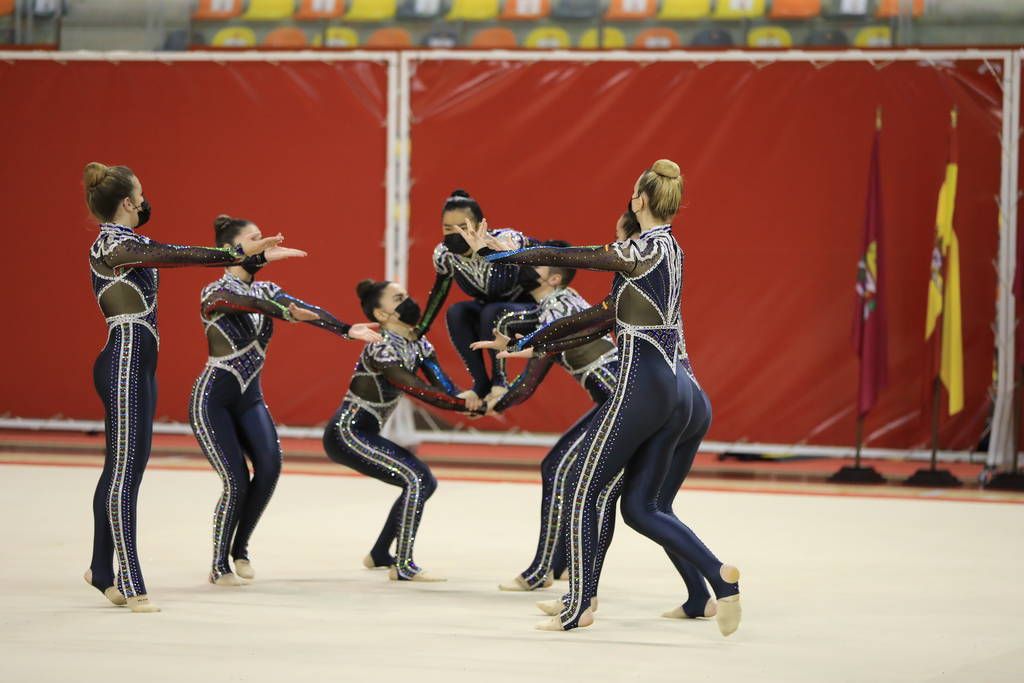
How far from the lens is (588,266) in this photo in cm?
426

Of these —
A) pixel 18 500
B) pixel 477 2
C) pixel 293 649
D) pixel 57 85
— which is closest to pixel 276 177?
pixel 57 85

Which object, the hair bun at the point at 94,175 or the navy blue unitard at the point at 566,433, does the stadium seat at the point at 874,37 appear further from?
the hair bun at the point at 94,175

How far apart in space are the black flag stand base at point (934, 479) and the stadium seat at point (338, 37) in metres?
5.72

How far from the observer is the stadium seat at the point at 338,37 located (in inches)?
445

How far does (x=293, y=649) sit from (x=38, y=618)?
3.21 ft

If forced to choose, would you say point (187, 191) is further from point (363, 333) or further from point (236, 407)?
point (363, 333)

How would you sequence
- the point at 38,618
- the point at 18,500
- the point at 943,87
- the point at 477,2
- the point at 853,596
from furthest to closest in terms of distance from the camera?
the point at 477,2 → the point at 943,87 → the point at 18,500 → the point at 853,596 → the point at 38,618

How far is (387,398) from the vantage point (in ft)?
18.8

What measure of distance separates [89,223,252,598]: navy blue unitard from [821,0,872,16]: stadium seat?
24.3 feet

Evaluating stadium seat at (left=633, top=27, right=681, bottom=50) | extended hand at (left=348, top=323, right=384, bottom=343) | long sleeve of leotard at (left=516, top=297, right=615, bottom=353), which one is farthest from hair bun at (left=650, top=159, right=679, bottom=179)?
stadium seat at (left=633, top=27, right=681, bottom=50)

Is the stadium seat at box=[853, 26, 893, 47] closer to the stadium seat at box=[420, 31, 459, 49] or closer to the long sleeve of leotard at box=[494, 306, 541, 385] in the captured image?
the stadium seat at box=[420, 31, 459, 49]

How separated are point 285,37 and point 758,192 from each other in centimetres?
446

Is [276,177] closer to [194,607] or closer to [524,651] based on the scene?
[194,607]

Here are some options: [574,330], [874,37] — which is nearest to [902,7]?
[874,37]
